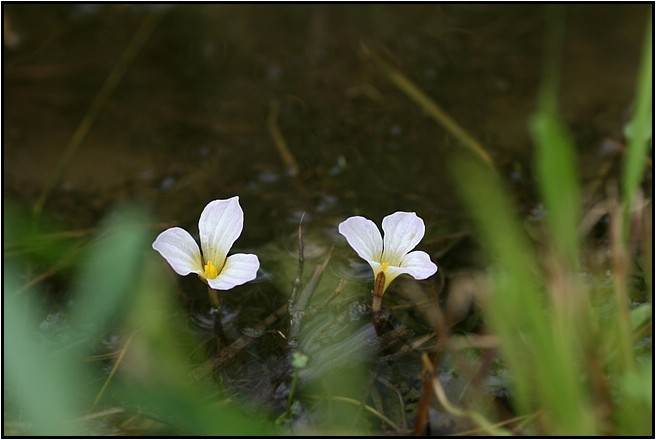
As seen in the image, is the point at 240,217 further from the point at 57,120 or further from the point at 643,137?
the point at 57,120

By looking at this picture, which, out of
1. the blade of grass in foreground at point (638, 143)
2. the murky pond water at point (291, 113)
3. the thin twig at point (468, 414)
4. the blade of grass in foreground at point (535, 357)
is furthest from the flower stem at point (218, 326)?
→ the blade of grass in foreground at point (638, 143)

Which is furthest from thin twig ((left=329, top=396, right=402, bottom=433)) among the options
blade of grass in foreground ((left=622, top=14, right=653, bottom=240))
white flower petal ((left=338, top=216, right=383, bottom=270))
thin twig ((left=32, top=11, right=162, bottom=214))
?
thin twig ((left=32, top=11, right=162, bottom=214))

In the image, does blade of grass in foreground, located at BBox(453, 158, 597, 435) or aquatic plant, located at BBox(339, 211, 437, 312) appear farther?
aquatic plant, located at BBox(339, 211, 437, 312)

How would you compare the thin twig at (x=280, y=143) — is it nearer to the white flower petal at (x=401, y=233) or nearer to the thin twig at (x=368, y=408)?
the white flower petal at (x=401, y=233)

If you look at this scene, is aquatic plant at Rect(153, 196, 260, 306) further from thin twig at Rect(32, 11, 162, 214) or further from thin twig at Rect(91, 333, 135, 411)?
thin twig at Rect(32, 11, 162, 214)

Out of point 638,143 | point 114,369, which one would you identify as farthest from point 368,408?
point 638,143

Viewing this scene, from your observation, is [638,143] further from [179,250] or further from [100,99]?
[100,99]

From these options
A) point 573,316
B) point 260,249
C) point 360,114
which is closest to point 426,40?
point 360,114
